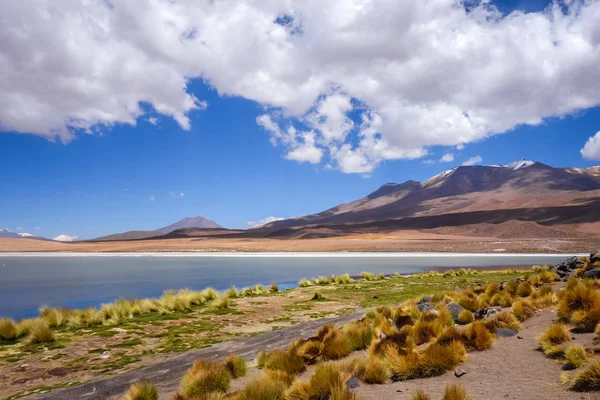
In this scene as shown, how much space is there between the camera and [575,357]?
5.19m

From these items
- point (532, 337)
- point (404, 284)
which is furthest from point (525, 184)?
point (532, 337)

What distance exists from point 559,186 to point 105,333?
672 feet

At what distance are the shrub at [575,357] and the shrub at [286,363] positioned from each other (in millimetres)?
3926

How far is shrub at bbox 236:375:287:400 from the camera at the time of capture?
5070mm

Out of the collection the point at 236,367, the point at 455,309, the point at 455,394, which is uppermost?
the point at 455,394

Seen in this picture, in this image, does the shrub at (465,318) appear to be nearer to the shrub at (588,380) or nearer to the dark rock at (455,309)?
the dark rock at (455,309)

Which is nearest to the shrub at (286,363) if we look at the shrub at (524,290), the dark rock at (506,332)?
the dark rock at (506,332)

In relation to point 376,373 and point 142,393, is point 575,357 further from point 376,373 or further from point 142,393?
point 142,393

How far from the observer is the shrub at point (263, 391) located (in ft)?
16.6

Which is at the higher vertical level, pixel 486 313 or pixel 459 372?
pixel 486 313

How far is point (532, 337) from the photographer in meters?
6.98

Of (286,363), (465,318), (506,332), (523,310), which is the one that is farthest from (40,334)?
(523,310)

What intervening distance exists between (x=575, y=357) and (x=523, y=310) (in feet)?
11.4

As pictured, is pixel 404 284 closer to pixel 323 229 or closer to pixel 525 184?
pixel 323 229
